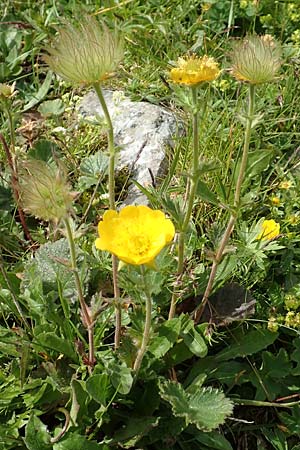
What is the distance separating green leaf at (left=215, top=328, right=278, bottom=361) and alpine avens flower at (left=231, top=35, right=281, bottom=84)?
2.69 ft

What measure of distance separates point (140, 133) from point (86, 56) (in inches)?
52.3

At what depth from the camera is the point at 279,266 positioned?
2.33 metres

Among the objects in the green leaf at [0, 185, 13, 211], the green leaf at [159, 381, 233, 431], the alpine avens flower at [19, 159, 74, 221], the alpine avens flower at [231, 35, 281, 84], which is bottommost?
the green leaf at [159, 381, 233, 431]

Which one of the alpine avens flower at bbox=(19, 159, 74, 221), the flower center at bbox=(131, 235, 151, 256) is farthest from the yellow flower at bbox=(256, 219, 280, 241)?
the alpine avens flower at bbox=(19, 159, 74, 221)

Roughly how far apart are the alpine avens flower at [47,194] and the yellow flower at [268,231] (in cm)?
77

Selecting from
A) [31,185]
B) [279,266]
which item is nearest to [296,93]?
[279,266]

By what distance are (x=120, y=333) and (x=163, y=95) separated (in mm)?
1376

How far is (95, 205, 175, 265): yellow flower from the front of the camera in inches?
58.3

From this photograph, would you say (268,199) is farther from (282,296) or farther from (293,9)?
(293,9)

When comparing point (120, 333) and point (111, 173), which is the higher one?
point (111, 173)

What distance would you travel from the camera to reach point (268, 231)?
220cm

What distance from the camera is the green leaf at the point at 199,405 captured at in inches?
67.3

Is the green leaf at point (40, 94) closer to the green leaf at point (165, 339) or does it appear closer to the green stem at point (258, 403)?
the green leaf at point (165, 339)

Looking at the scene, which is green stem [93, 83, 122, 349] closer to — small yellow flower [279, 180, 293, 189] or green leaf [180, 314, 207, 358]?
green leaf [180, 314, 207, 358]
